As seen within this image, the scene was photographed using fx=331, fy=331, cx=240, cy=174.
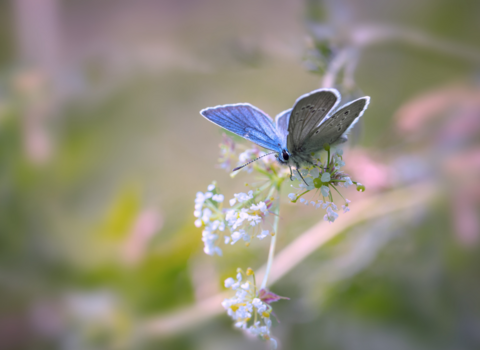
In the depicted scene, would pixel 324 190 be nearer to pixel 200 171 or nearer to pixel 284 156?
pixel 284 156

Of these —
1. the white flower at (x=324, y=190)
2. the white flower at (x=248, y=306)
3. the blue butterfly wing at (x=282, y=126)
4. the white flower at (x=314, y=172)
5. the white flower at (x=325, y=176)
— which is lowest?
the white flower at (x=248, y=306)

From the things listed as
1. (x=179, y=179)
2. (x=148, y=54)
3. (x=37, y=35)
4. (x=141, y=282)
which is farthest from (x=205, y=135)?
(x=37, y=35)

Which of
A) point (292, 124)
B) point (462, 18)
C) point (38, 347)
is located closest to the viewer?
point (292, 124)

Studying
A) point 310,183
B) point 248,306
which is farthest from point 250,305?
point 310,183

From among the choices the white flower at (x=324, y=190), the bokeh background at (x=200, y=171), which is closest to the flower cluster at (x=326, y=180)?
the white flower at (x=324, y=190)

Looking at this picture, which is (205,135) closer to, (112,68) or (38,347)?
(112,68)

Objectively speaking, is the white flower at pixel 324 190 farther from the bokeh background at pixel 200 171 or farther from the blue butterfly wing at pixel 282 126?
the bokeh background at pixel 200 171
